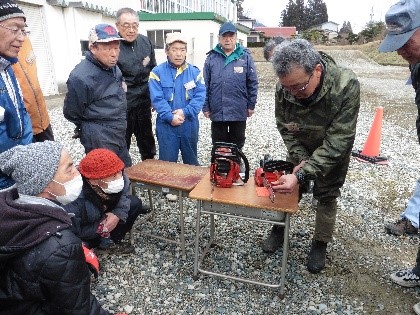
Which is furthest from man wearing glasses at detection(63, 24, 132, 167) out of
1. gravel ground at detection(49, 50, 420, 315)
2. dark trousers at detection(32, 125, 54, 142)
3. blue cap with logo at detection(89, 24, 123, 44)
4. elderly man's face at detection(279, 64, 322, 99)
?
elderly man's face at detection(279, 64, 322, 99)

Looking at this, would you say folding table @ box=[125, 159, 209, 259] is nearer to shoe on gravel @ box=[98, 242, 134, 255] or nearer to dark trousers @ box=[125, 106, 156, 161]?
shoe on gravel @ box=[98, 242, 134, 255]

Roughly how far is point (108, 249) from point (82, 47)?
11.0 metres

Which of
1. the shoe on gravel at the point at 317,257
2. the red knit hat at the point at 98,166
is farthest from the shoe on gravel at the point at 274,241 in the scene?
A: the red knit hat at the point at 98,166

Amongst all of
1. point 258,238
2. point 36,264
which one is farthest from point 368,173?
point 36,264

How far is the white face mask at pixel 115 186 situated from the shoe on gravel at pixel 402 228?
286 cm

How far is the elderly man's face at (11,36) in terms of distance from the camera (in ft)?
8.00

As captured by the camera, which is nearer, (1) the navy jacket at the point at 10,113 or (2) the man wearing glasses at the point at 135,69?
(1) the navy jacket at the point at 10,113

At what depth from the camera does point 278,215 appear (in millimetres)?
2572

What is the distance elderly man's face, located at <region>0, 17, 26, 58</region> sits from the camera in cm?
244

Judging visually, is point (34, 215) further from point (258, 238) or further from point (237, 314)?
point (258, 238)

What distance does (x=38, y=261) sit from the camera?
149 centimetres

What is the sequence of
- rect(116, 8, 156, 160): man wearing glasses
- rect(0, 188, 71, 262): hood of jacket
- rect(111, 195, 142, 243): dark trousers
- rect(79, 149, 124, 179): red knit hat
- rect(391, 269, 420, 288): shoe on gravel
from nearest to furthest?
rect(0, 188, 71, 262): hood of jacket → rect(79, 149, 124, 179): red knit hat → rect(391, 269, 420, 288): shoe on gravel → rect(111, 195, 142, 243): dark trousers → rect(116, 8, 156, 160): man wearing glasses

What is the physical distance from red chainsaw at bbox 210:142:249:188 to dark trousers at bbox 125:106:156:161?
2047mm

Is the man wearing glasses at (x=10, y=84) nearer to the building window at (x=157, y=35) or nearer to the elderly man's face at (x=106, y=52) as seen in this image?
the elderly man's face at (x=106, y=52)
